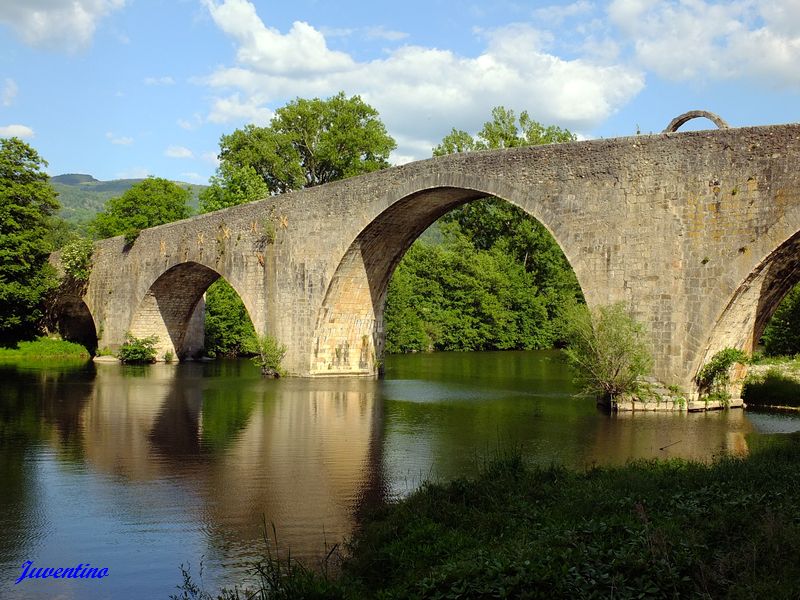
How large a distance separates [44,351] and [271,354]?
17.5m

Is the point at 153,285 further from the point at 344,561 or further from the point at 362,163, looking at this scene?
the point at 344,561

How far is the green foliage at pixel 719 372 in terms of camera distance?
17.9 meters

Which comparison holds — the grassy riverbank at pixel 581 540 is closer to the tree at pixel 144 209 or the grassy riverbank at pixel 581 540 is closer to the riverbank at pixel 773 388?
the riverbank at pixel 773 388

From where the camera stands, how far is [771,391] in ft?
67.2

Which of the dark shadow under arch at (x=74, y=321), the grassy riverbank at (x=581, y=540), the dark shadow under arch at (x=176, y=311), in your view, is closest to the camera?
the grassy riverbank at (x=581, y=540)

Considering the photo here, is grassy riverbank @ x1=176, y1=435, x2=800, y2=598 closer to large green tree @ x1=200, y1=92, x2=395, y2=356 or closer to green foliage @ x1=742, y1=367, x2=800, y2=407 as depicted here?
green foliage @ x1=742, y1=367, x2=800, y2=407

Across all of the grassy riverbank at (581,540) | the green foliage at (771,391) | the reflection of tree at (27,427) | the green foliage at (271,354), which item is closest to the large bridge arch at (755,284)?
the green foliage at (771,391)

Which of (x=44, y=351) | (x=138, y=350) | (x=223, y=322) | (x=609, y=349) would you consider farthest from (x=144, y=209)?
(x=609, y=349)

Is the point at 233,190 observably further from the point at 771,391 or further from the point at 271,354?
the point at 771,391

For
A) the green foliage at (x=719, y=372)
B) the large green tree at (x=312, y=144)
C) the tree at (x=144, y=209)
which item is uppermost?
the large green tree at (x=312, y=144)

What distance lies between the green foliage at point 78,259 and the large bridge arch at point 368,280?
1797cm

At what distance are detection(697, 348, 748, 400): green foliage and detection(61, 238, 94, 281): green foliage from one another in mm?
30942

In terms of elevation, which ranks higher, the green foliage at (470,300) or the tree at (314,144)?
the tree at (314,144)

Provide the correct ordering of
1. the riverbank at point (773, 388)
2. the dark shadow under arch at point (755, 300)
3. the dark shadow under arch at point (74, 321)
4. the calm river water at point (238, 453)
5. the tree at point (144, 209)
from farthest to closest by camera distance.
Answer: the tree at point (144, 209), the dark shadow under arch at point (74, 321), the riverbank at point (773, 388), the dark shadow under arch at point (755, 300), the calm river water at point (238, 453)
